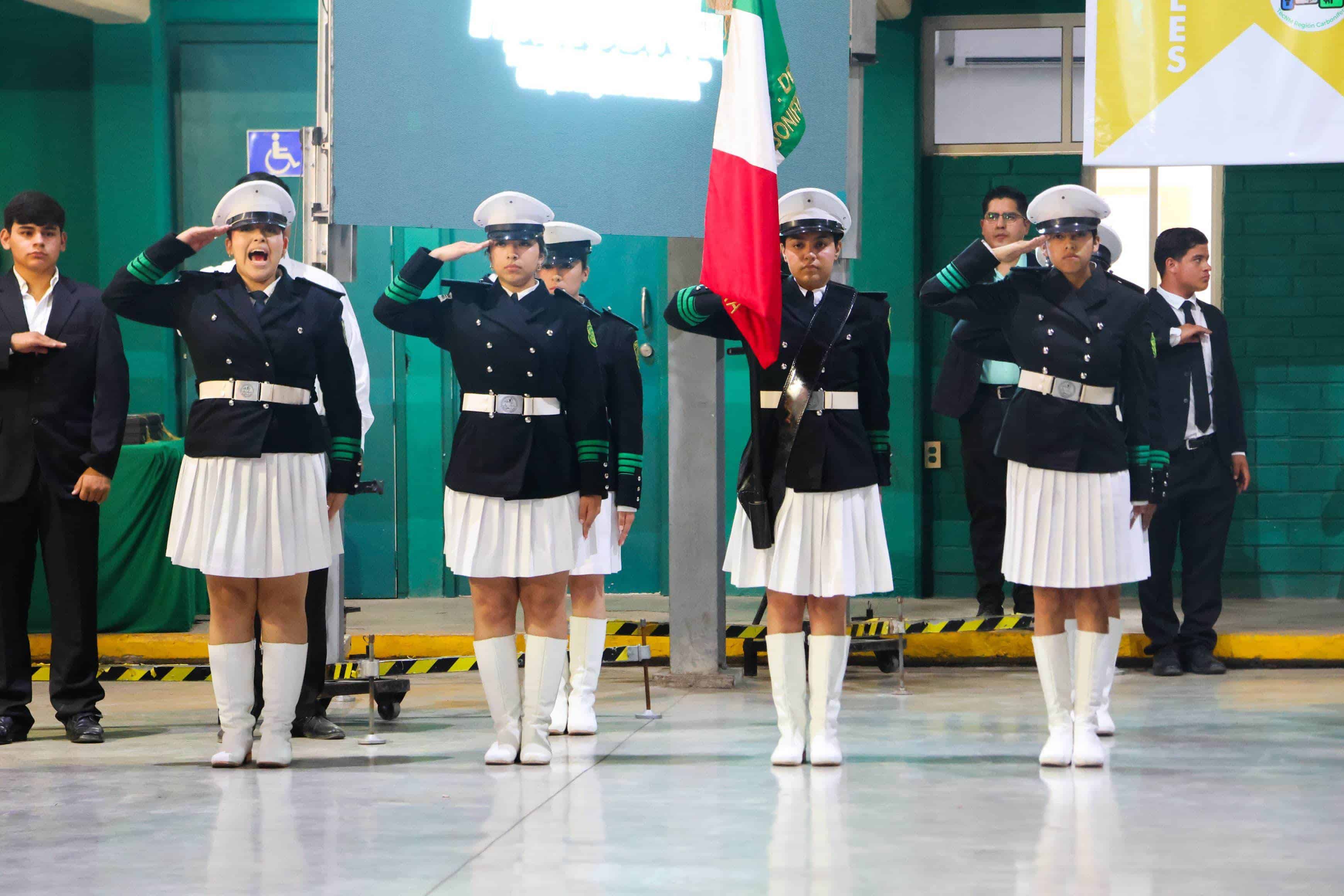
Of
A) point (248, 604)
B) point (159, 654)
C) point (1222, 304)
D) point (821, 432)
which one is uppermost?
point (1222, 304)

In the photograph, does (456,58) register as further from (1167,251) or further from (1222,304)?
(1222,304)

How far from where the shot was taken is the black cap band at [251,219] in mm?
5598

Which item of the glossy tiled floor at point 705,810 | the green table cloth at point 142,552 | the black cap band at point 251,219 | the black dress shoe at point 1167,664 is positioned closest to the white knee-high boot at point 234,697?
the glossy tiled floor at point 705,810

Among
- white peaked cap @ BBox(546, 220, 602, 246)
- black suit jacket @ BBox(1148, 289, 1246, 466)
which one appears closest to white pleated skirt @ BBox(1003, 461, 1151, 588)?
white peaked cap @ BBox(546, 220, 602, 246)

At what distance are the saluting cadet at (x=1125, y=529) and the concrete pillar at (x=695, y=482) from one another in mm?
1701

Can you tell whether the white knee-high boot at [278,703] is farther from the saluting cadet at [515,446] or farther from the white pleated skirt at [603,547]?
the white pleated skirt at [603,547]

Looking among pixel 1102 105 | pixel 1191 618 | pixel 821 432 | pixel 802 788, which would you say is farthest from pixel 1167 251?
pixel 802 788

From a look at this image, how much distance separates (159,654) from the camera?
848cm

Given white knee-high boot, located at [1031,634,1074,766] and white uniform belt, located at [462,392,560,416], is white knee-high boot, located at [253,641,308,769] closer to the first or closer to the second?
white uniform belt, located at [462,392,560,416]

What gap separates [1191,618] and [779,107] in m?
3.14

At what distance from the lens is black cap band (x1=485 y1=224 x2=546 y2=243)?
5.66m

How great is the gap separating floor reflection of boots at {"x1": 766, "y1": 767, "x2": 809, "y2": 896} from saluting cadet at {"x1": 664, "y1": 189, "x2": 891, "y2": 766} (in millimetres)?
234

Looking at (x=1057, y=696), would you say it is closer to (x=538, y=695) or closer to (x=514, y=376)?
(x=538, y=695)

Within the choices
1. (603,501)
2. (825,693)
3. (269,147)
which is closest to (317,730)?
(603,501)
